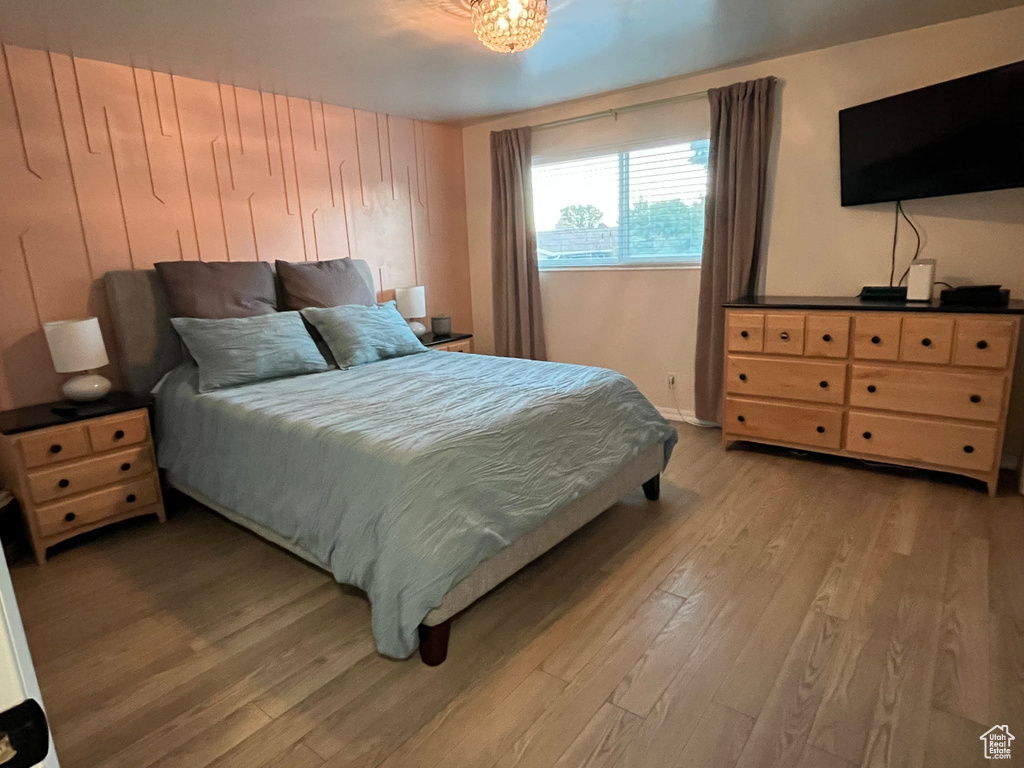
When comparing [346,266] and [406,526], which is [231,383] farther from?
[406,526]

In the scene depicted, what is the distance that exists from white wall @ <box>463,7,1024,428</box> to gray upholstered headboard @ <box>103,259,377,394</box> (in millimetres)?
2695

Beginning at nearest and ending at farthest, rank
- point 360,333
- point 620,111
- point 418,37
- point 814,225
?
point 418,37 < point 360,333 < point 814,225 < point 620,111

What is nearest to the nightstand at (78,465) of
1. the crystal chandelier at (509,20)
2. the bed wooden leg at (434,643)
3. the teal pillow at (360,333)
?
the teal pillow at (360,333)

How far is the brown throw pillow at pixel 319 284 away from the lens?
136 inches

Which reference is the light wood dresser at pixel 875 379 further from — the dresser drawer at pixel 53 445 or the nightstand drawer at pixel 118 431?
the dresser drawer at pixel 53 445

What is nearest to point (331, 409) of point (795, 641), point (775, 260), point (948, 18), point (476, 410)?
point (476, 410)

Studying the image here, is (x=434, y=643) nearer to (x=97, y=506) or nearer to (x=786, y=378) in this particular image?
(x=97, y=506)

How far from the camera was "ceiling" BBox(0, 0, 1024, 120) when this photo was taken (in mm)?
2432

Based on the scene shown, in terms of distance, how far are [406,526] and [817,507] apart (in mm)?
2050

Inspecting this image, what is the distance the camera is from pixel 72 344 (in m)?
2.61

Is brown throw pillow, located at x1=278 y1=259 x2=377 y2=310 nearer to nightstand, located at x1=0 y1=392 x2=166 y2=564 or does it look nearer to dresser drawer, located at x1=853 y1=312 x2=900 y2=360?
A: nightstand, located at x1=0 y1=392 x2=166 y2=564

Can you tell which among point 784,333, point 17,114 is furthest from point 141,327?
point 784,333

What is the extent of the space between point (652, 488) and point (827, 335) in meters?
1.26

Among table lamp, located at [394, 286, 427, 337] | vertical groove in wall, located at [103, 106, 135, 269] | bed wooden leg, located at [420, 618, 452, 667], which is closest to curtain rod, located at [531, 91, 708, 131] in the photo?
table lamp, located at [394, 286, 427, 337]
